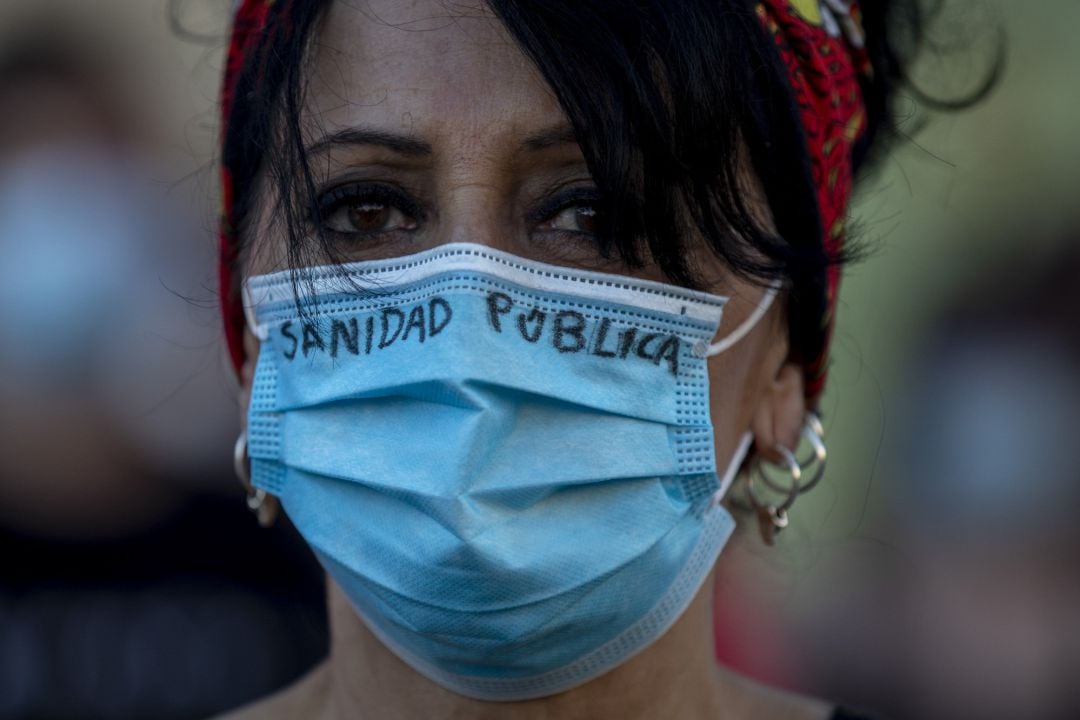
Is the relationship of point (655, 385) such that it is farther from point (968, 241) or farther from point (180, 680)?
point (968, 241)

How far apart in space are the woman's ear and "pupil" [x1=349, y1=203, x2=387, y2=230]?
2.48ft

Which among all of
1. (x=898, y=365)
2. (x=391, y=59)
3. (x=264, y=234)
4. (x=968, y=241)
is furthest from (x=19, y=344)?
(x=968, y=241)

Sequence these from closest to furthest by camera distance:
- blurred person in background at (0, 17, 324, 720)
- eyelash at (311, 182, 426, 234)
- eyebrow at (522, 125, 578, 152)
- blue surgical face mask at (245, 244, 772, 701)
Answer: blue surgical face mask at (245, 244, 772, 701) < eyebrow at (522, 125, 578, 152) < eyelash at (311, 182, 426, 234) < blurred person in background at (0, 17, 324, 720)

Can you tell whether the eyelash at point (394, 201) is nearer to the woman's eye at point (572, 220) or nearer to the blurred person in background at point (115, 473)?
the woman's eye at point (572, 220)

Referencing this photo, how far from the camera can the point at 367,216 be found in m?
2.41

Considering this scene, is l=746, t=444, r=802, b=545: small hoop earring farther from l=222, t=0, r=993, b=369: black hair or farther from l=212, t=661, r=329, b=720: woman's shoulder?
l=212, t=661, r=329, b=720: woman's shoulder

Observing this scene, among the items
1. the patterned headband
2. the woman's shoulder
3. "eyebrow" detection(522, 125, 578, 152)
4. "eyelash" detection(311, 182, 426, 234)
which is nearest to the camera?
"eyebrow" detection(522, 125, 578, 152)

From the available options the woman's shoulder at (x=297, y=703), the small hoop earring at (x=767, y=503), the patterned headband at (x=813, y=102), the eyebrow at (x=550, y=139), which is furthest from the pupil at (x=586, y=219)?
the woman's shoulder at (x=297, y=703)

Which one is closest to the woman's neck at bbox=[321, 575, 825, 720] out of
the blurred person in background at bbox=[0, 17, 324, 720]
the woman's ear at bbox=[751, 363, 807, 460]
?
the woman's ear at bbox=[751, 363, 807, 460]

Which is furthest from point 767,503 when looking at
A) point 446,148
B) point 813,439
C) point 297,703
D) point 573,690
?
point 297,703

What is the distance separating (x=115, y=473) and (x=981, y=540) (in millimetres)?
3130

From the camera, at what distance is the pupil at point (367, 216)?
240 centimetres

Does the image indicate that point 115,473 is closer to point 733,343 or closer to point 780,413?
point 780,413

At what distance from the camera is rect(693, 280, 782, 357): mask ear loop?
7.73 feet
